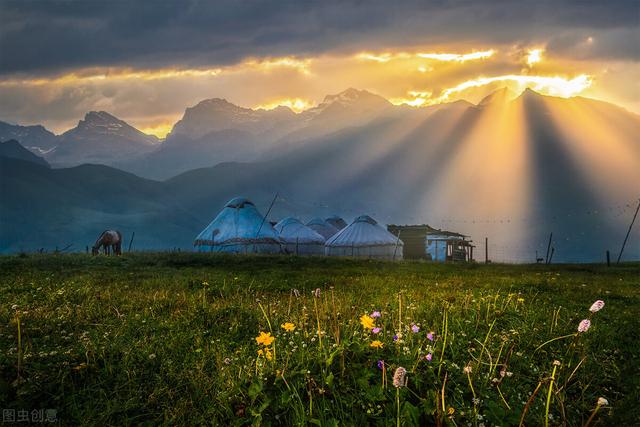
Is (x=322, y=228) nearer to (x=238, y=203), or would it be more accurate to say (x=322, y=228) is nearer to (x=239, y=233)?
(x=238, y=203)

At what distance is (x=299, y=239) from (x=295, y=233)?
3.02 ft

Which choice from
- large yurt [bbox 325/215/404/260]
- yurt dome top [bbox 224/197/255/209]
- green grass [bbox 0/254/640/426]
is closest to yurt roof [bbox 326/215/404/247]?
large yurt [bbox 325/215/404/260]

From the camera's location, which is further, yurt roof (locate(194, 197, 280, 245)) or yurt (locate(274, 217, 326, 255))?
yurt (locate(274, 217, 326, 255))

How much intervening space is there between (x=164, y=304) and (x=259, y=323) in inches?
94.9

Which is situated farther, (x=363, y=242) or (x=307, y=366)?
(x=363, y=242)

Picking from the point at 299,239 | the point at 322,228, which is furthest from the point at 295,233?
the point at 322,228

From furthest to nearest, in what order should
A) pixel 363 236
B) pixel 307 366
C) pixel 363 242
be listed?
pixel 363 236, pixel 363 242, pixel 307 366

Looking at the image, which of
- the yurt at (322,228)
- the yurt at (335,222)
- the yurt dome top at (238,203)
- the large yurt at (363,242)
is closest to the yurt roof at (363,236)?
the large yurt at (363,242)

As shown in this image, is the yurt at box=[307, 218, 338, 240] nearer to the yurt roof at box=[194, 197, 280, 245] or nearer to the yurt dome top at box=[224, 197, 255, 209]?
the yurt roof at box=[194, 197, 280, 245]

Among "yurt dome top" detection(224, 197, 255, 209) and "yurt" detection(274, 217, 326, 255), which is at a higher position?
"yurt dome top" detection(224, 197, 255, 209)

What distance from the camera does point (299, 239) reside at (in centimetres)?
5800

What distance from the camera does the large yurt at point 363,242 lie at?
53.5 metres

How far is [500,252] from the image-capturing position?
545ft

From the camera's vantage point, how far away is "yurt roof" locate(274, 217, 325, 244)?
58.0 m
